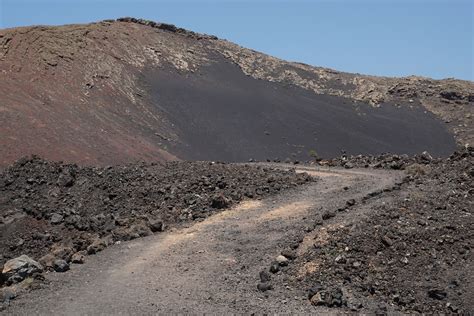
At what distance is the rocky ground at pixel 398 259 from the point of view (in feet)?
32.1

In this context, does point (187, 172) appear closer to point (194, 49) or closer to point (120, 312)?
point (120, 312)

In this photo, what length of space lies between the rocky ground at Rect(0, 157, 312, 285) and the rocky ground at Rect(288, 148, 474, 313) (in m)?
4.14

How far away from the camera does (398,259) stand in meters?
10.8

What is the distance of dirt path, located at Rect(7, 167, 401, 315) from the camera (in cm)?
969

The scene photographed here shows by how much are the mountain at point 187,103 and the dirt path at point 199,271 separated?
12067mm

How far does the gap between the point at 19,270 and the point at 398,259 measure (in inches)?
276

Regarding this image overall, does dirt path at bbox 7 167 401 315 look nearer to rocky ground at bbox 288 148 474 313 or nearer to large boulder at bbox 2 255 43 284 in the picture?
large boulder at bbox 2 255 43 284

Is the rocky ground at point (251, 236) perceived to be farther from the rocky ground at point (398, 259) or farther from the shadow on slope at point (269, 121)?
the shadow on slope at point (269, 121)

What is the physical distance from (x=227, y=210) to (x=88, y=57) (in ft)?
80.4

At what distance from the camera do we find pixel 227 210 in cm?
1546

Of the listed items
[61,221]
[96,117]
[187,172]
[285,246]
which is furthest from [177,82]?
[285,246]

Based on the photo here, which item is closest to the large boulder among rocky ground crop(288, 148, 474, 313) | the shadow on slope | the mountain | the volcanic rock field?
the volcanic rock field

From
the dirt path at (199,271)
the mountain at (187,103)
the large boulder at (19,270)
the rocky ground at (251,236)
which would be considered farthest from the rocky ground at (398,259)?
the mountain at (187,103)

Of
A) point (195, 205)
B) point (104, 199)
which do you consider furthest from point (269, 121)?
point (195, 205)
